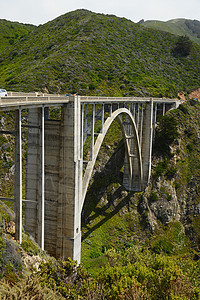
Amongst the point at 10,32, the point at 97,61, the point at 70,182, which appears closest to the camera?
the point at 70,182

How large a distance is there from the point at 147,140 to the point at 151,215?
1137cm

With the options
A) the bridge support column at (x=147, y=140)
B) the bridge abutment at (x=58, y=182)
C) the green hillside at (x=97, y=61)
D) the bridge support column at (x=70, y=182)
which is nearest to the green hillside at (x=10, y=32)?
the green hillside at (x=97, y=61)

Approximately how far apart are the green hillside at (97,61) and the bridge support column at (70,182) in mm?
34521

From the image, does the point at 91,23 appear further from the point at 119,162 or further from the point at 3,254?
the point at 3,254

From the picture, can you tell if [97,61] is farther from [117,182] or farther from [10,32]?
[10,32]

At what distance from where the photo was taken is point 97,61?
235 ft

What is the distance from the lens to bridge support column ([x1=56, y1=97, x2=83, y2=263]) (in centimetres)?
2041

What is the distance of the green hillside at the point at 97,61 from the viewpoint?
60.5 metres

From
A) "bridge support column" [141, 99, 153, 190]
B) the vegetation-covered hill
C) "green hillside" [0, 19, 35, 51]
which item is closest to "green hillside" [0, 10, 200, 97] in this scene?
the vegetation-covered hill

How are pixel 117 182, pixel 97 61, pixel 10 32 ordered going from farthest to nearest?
pixel 10 32, pixel 97 61, pixel 117 182

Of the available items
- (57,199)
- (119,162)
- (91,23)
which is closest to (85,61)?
(91,23)

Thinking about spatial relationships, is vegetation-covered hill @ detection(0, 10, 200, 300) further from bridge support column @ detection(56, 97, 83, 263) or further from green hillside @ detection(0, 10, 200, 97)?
bridge support column @ detection(56, 97, 83, 263)

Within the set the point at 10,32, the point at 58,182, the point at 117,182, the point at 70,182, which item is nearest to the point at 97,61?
the point at 117,182

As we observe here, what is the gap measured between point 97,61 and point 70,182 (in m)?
56.4
